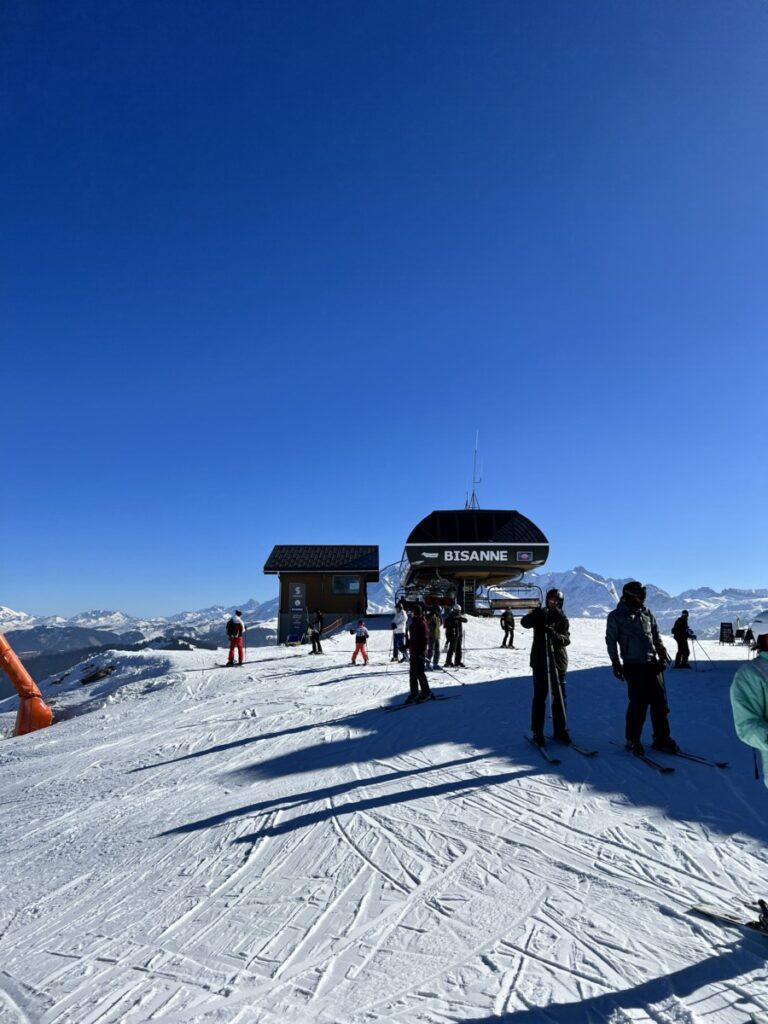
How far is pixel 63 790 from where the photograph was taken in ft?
25.9

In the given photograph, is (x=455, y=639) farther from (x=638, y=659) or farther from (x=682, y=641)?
(x=638, y=659)

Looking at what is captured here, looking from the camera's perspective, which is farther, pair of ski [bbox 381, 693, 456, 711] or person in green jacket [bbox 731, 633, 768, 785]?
pair of ski [bbox 381, 693, 456, 711]

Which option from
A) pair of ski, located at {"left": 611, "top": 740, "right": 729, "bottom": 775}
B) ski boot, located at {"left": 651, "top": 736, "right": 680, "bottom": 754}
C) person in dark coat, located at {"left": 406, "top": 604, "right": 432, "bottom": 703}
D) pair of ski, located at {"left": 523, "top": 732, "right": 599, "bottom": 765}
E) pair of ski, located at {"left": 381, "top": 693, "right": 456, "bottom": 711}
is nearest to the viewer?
pair of ski, located at {"left": 611, "top": 740, "right": 729, "bottom": 775}

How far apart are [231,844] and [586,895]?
2990 millimetres

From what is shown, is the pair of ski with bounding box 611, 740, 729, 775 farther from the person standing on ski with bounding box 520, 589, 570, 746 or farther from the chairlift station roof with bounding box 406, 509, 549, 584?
the chairlift station roof with bounding box 406, 509, 549, 584

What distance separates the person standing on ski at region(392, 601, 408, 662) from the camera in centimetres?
1614

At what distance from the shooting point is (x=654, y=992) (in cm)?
283

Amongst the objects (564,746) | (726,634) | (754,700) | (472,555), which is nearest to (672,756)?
(564,746)

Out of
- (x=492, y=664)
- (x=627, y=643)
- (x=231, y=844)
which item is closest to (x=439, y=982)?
(x=231, y=844)

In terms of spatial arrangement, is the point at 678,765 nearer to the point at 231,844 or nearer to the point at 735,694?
the point at 735,694

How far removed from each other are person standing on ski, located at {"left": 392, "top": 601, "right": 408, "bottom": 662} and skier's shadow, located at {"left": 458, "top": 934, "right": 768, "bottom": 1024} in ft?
41.1

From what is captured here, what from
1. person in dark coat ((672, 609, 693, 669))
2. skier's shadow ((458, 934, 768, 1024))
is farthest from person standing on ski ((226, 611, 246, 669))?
skier's shadow ((458, 934, 768, 1024))

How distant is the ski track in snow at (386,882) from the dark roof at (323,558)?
27315 millimetres

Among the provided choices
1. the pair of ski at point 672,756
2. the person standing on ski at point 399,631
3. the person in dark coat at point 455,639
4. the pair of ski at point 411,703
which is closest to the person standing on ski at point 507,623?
the person standing on ski at point 399,631
